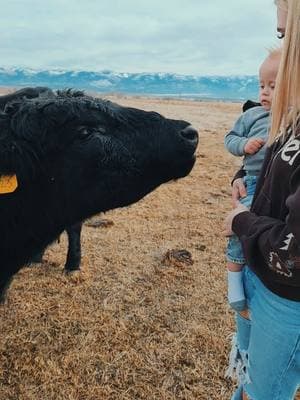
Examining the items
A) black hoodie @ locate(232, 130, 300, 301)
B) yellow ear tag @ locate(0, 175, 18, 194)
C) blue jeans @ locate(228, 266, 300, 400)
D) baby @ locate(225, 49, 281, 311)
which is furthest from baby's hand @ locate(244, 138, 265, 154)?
yellow ear tag @ locate(0, 175, 18, 194)

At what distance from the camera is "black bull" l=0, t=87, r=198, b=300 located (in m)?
2.68

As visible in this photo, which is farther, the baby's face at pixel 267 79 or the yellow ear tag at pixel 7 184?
the yellow ear tag at pixel 7 184

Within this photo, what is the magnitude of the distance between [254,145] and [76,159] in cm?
111

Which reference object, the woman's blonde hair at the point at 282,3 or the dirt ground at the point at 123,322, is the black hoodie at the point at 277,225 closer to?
the woman's blonde hair at the point at 282,3

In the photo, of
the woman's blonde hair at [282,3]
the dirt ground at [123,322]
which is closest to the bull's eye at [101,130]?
the woman's blonde hair at [282,3]

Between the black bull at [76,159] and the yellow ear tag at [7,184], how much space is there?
69mm

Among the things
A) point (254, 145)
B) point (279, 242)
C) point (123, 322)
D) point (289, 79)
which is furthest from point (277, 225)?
→ point (123, 322)

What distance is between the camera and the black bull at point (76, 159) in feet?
8.79

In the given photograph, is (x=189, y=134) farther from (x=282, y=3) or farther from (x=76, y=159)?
(x=282, y=3)

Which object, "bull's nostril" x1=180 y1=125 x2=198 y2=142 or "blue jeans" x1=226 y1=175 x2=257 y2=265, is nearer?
"blue jeans" x1=226 y1=175 x2=257 y2=265

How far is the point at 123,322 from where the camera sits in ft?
13.1

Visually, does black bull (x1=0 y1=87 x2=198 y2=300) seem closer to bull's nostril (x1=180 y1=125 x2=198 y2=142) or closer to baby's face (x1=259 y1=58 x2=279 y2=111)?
bull's nostril (x1=180 y1=125 x2=198 y2=142)

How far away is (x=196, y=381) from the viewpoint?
3277mm

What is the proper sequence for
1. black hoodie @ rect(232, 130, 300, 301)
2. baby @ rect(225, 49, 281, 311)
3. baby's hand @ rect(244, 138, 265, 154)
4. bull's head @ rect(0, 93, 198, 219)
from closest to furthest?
1. black hoodie @ rect(232, 130, 300, 301)
2. baby @ rect(225, 49, 281, 311)
3. baby's hand @ rect(244, 138, 265, 154)
4. bull's head @ rect(0, 93, 198, 219)
